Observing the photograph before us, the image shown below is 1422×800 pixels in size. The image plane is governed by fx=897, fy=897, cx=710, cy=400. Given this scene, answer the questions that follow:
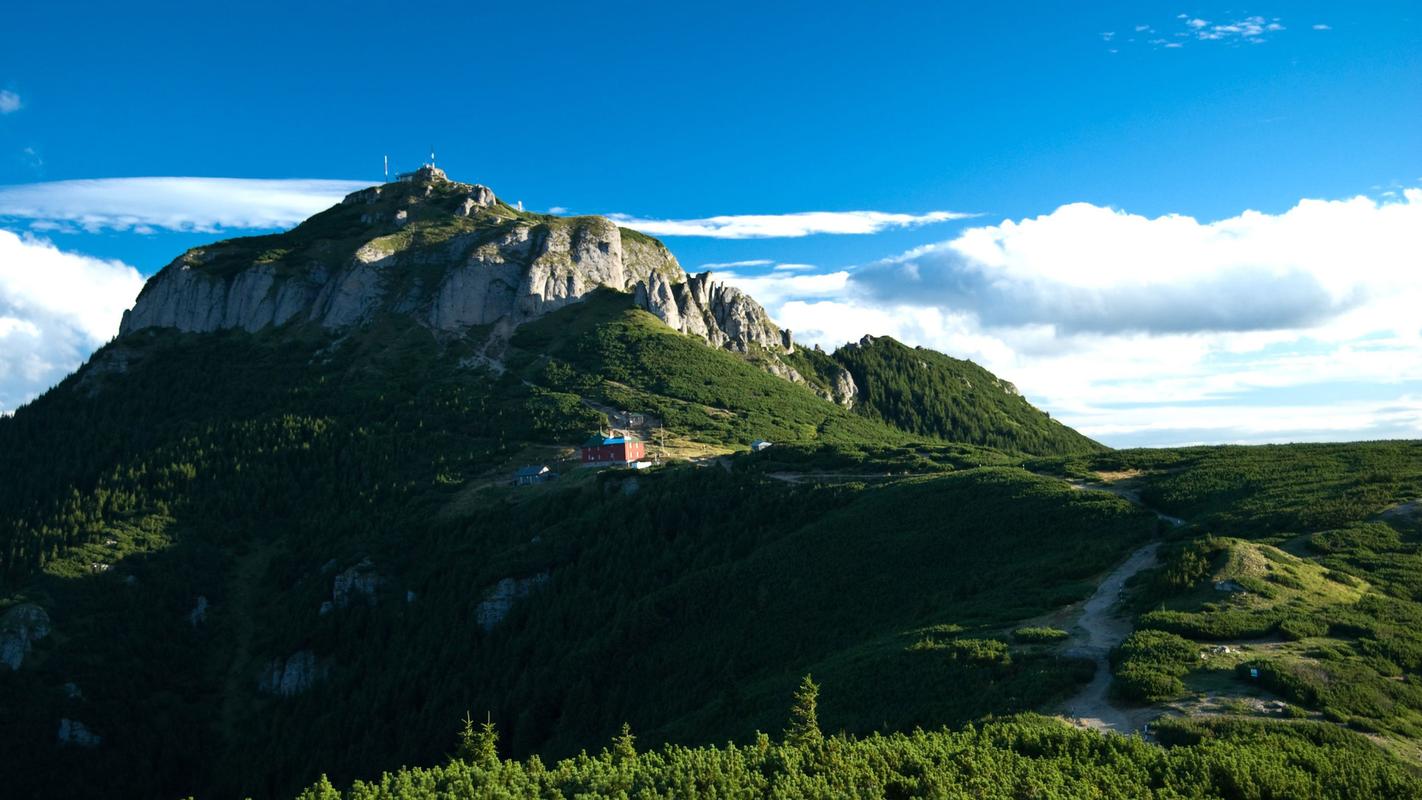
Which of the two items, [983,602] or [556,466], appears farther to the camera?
[556,466]

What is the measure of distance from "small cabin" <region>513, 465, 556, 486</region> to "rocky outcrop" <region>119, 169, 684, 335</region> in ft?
200

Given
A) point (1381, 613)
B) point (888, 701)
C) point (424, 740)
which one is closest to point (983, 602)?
point (888, 701)

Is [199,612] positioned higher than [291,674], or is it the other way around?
[199,612]

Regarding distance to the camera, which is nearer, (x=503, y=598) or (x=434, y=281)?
(x=503, y=598)

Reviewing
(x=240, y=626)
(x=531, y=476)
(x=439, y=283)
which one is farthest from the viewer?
(x=439, y=283)

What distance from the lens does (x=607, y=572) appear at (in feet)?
256

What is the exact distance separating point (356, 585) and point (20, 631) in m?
29.5

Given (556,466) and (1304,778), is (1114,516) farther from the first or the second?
(556,466)

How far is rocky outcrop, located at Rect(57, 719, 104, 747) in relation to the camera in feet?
258

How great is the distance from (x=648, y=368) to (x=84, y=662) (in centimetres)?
8066

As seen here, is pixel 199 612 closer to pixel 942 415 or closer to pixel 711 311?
pixel 711 311

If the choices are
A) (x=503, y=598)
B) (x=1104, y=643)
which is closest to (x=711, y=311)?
(x=503, y=598)

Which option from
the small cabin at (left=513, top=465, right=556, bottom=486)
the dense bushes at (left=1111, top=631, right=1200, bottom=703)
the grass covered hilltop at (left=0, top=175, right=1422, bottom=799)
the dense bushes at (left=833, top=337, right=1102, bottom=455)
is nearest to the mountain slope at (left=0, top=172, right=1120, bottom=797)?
the grass covered hilltop at (left=0, top=175, right=1422, bottom=799)

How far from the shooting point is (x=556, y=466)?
10900 centimetres
